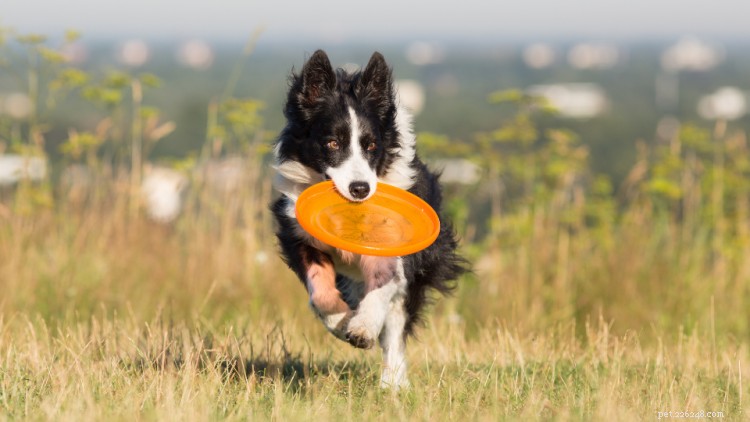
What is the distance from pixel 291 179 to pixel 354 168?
585mm

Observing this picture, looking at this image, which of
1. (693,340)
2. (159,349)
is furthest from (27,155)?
(693,340)

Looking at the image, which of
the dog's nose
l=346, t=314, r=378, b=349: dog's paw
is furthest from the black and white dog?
l=346, t=314, r=378, b=349: dog's paw

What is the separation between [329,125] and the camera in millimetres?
5500

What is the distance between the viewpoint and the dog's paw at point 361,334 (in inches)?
194

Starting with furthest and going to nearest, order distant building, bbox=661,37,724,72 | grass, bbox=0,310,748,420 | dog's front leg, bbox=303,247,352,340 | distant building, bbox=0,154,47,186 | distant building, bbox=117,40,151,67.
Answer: distant building, bbox=661,37,724,72 → distant building, bbox=117,40,151,67 → distant building, bbox=0,154,47,186 → dog's front leg, bbox=303,247,352,340 → grass, bbox=0,310,748,420

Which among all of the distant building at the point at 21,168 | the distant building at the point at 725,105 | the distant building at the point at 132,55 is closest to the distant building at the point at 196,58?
the distant building at the point at 725,105

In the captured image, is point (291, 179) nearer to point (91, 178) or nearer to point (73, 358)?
point (73, 358)

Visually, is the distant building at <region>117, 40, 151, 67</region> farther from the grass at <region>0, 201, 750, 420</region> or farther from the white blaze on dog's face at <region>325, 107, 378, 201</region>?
the white blaze on dog's face at <region>325, 107, 378, 201</region>

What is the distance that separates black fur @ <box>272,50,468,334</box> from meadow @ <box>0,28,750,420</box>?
60 cm

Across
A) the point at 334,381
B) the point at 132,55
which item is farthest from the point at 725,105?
the point at 334,381

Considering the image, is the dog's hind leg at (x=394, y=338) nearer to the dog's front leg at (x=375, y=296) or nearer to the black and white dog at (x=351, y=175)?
the black and white dog at (x=351, y=175)

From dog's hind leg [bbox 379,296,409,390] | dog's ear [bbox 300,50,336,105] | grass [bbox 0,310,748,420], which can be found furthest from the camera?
dog's hind leg [bbox 379,296,409,390]

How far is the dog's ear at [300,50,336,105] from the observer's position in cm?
566

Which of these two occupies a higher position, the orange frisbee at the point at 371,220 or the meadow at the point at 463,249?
the orange frisbee at the point at 371,220
